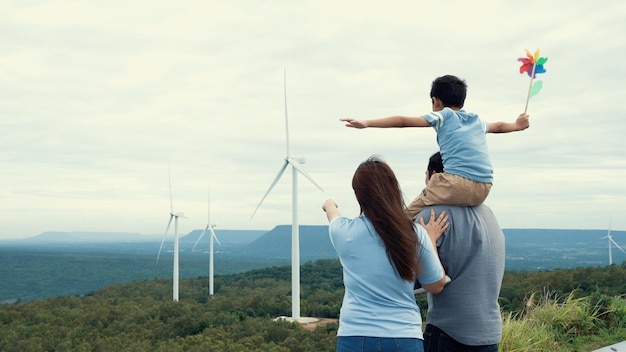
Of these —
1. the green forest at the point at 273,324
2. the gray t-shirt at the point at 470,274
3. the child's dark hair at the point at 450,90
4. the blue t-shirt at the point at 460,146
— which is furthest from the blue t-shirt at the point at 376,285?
the green forest at the point at 273,324

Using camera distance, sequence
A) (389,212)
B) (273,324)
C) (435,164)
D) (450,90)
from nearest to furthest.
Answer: (389,212) < (450,90) < (435,164) < (273,324)

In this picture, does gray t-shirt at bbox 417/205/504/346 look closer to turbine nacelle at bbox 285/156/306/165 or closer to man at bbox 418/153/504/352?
man at bbox 418/153/504/352

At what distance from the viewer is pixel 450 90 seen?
149 inches

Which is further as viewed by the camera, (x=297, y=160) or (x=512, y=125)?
(x=297, y=160)

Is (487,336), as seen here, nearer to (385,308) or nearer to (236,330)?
(385,308)

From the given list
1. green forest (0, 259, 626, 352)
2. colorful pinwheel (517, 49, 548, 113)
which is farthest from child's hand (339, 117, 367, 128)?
green forest (0, 259, 626, 352)

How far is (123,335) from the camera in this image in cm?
1973

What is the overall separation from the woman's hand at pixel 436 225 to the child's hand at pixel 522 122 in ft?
2.73

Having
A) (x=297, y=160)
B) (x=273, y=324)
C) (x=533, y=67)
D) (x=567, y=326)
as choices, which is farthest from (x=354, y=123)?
(x=297, y=160)

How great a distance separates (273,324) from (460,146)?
53.4 ft

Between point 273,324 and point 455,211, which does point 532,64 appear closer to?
point 455,211

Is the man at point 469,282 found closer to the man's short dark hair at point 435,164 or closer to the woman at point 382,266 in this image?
the woman at point 382,266

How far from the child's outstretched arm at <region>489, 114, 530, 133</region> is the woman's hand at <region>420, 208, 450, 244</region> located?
0.74m

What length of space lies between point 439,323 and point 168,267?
160m
